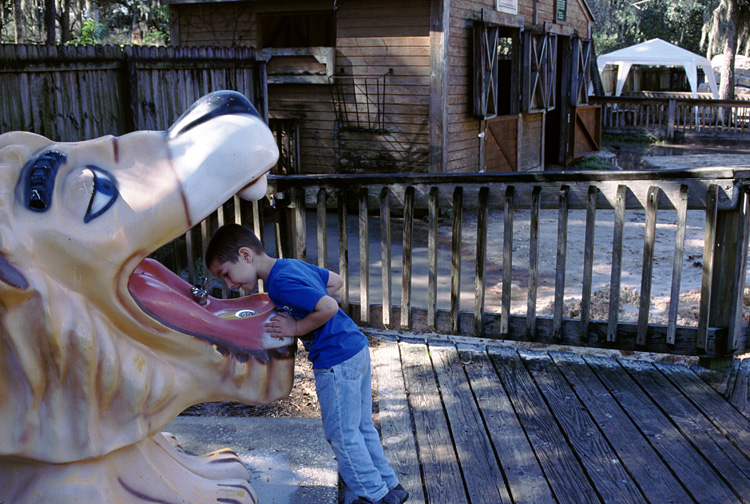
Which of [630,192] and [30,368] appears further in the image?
[630,192]

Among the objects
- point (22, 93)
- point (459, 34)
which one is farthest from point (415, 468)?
point (459, 34)

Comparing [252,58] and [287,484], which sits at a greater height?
[252,58]

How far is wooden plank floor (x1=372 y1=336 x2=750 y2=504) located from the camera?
3.04 meters

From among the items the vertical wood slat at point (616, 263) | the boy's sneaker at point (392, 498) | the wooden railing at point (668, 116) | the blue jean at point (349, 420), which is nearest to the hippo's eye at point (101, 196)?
the blue jean at point (349, 420)

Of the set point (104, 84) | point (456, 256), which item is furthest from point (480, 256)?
point (104, 84)

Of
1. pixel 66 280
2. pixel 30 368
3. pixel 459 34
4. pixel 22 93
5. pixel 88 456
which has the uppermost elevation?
pixel 459 34

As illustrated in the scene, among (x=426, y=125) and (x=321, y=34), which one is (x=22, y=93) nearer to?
(x=426, y=125)

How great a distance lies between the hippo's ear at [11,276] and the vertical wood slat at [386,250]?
2719 mm

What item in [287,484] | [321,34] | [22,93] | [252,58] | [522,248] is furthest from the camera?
[321,34]

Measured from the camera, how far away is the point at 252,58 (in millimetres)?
7457

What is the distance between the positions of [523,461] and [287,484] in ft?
3.73

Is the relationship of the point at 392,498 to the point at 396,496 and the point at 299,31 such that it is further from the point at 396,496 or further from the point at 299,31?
the point at 299,31

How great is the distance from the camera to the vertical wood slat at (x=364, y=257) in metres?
4.38

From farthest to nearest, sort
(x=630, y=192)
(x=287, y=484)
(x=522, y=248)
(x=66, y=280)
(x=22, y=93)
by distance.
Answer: (x=522, y=248) < (x=22, y=93) < (x=630, y=192) < (x=287, y=484) < (x=66, y=280)
